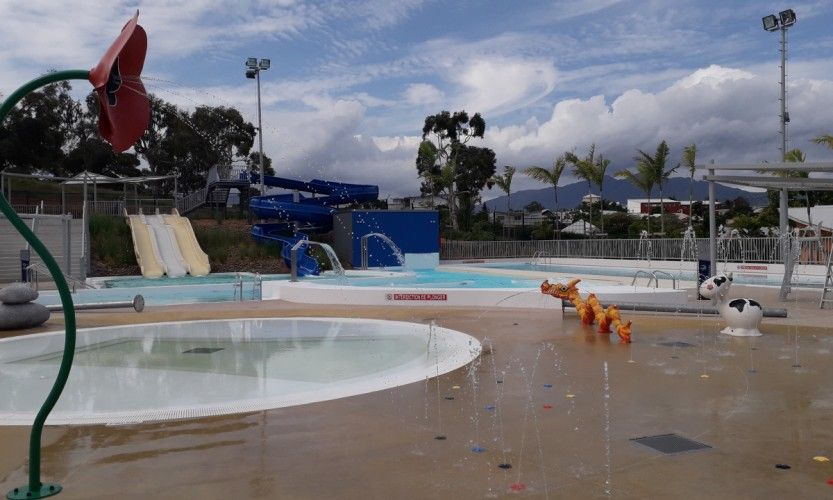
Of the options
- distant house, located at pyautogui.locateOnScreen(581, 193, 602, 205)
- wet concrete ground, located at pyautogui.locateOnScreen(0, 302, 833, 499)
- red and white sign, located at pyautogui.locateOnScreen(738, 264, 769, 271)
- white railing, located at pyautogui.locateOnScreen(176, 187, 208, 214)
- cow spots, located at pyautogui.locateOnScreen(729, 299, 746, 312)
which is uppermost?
distant house, located at pyautogui.locateOnScreen(581, 193, 602, 205)

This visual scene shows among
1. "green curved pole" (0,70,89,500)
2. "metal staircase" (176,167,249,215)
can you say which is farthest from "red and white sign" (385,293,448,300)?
"metal staircase" (176,167,249,215)

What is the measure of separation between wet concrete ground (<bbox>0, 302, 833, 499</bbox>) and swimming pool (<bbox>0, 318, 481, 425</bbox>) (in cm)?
44

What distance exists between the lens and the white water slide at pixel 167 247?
90.3ft

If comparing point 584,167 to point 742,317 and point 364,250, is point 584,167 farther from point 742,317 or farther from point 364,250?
point 742,317

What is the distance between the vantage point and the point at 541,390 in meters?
6.61

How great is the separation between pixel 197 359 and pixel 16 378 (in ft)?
6.62

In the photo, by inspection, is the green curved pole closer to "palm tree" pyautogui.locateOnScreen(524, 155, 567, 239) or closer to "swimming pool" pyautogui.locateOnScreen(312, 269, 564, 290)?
"swimming pool" pyautogui.locateOnScreen(312, 269, 564, 290)

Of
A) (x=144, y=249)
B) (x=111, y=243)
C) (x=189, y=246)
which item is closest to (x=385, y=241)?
(x=189, y=246)

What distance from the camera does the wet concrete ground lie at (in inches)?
159

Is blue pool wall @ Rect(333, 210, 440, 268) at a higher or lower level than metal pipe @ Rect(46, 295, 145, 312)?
higher

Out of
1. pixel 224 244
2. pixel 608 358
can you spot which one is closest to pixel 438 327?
pixel 608 358

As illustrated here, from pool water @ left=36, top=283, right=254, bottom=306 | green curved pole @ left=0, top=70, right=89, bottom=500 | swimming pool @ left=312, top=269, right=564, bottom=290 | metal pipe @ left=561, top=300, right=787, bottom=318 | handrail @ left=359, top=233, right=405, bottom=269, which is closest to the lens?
green curved pole @ left=0, top=70, right=89, bottom=500

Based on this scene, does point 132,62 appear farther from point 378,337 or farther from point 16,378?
point 378,337

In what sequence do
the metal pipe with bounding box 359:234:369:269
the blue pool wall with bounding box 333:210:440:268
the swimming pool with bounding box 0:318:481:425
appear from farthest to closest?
the blue pool wall with bounding box 333:210:440:268, the metal pipe with bounding box 359:234:369:269, the swimming pool with bounding box 0:318:481:425
